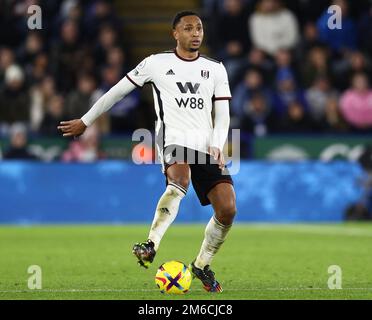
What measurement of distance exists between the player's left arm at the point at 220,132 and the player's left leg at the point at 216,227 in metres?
0.22

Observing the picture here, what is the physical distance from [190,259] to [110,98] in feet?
10.2

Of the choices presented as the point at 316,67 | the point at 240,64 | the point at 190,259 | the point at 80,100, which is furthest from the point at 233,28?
the point at 190,259

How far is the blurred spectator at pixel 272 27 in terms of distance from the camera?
65.6 feet

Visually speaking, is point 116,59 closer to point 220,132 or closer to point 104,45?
point 104,45

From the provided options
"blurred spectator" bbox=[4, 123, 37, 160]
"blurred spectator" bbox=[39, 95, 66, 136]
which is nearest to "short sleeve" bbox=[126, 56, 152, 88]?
"blurred spectator" bbox=[4, 123, 37, 160]

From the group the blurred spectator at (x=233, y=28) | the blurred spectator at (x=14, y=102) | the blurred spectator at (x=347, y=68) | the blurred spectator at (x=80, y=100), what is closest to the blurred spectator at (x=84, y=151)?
the blurred spectator at (x=80, y=100)

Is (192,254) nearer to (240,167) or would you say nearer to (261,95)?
(240,167)

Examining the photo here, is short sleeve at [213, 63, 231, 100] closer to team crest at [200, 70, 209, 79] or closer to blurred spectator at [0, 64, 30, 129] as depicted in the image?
team crest at [200, 70, 209, 79]

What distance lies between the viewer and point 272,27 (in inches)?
789

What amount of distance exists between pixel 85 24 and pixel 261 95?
3.83 meters

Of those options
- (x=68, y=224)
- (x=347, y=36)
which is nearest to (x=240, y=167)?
(x=68, y=224)

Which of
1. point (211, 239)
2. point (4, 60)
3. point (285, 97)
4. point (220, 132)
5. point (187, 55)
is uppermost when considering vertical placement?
point (4, 60)

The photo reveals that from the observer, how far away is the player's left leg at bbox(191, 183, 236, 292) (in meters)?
8.98

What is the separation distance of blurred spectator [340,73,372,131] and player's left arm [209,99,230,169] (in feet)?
32.0
